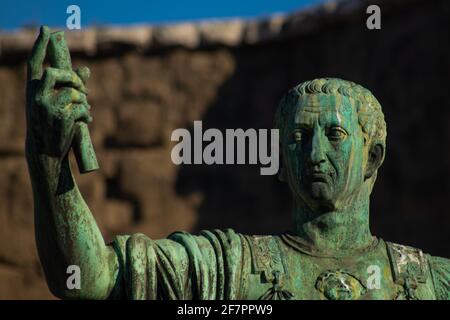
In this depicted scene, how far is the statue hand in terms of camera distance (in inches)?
226

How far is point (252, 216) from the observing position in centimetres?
1989

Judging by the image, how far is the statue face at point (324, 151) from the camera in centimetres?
631

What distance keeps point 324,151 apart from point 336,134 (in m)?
0.09

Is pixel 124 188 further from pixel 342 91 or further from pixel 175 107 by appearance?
pixel 342 91

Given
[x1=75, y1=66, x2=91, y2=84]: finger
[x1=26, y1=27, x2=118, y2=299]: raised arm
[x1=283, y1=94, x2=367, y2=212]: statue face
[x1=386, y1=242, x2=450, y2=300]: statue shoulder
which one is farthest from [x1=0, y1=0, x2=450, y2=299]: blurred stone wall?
[x1=75, y1=66, x2=91, y2=84]: finger

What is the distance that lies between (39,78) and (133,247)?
696mm

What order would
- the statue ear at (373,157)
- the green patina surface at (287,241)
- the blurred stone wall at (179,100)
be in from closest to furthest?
the green patina surface at (287,241)
the statue ear at (373,157)
the blurred stone wall at (179,100)

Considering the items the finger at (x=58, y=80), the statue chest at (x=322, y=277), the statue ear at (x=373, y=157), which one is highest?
the finger at (x=58, y=80)

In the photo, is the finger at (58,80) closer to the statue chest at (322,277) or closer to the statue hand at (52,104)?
the statue hand at (52,104)

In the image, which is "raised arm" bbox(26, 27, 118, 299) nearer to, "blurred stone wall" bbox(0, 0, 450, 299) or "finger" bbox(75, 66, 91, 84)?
"finger" bbox(75, 66, 91, 84)

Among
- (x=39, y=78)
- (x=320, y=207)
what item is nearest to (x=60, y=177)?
(x=39, y=78)

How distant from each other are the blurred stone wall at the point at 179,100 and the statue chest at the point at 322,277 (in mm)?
12192

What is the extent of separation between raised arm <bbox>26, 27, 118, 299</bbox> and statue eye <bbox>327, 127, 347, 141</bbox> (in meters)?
0.86

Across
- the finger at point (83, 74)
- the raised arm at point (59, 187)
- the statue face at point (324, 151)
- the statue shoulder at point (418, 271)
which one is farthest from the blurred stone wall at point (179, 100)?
the finger at point (83, 74)
